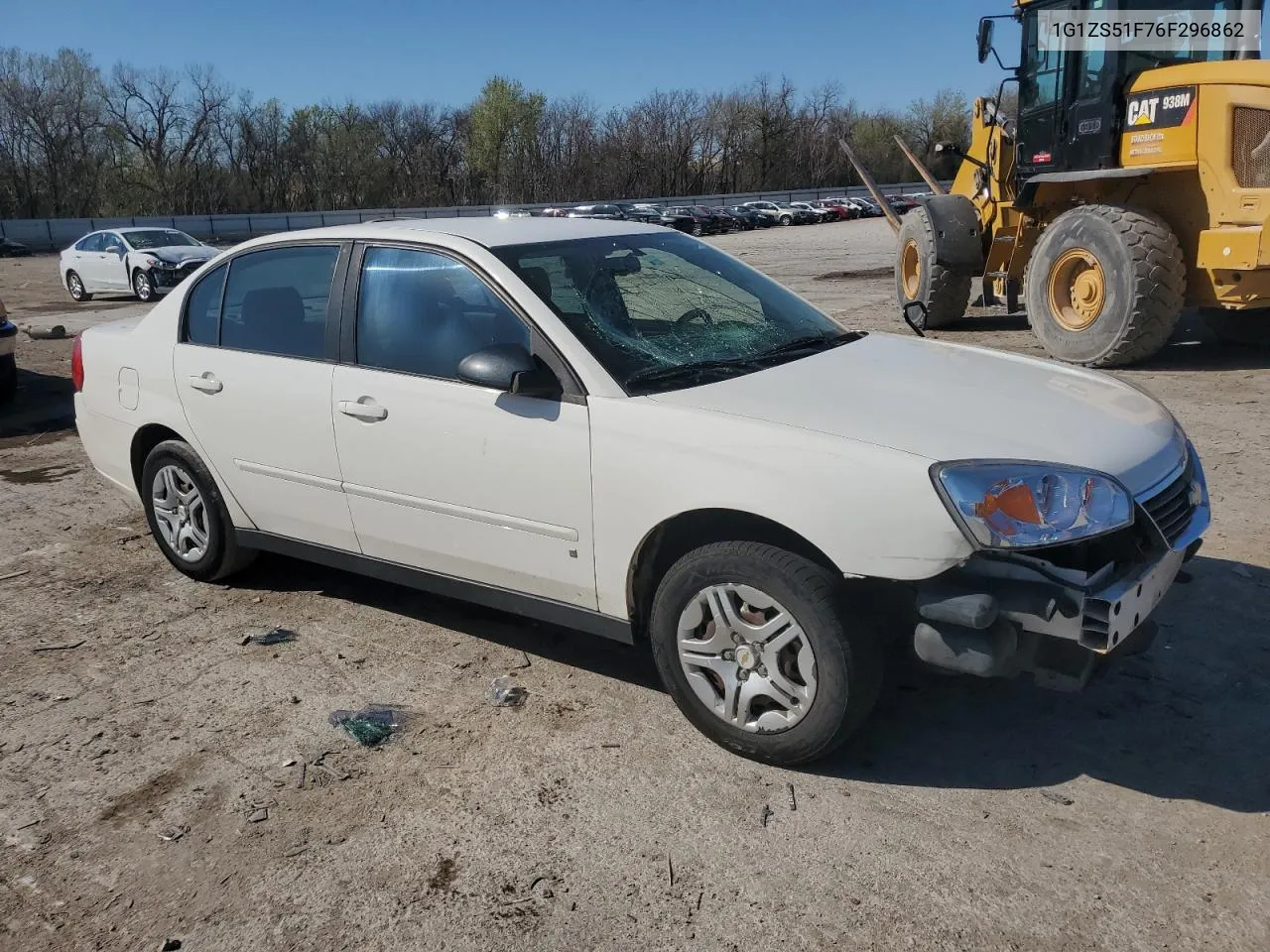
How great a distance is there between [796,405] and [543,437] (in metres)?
0.85

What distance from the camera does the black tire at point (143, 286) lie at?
2039 centimetres

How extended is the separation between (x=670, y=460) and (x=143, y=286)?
20.2 meters

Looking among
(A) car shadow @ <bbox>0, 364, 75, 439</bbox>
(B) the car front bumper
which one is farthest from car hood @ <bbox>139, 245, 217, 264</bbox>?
(A) car shadow @ <bbox>0, 364, 75, 439</bbox>

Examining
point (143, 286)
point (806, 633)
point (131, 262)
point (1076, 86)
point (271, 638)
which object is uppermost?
point (1076, 86)

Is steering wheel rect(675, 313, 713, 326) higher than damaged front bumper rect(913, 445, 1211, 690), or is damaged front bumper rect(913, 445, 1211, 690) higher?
steering wheel rect(675, 313, 713, 326)

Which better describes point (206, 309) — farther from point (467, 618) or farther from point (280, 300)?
point (467, 618)

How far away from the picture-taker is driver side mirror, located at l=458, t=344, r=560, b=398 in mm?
3461

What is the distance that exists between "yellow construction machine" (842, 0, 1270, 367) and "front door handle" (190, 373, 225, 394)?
18.8ft

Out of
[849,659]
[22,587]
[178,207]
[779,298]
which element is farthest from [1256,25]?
[178,207]

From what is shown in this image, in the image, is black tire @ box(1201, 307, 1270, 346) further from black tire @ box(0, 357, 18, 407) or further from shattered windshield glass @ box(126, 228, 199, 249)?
shattered windshield glass @ box(126, 228, 199, 249)

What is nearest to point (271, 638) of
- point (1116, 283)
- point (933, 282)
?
point (1116, 283)

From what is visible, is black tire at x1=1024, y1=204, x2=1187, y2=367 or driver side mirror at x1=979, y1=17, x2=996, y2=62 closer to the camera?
black tire at x1=1024, y1=204, x2=1187, y2=367

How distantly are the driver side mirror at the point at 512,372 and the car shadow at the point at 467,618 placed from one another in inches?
47.3

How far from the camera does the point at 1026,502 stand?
9.44 feet
